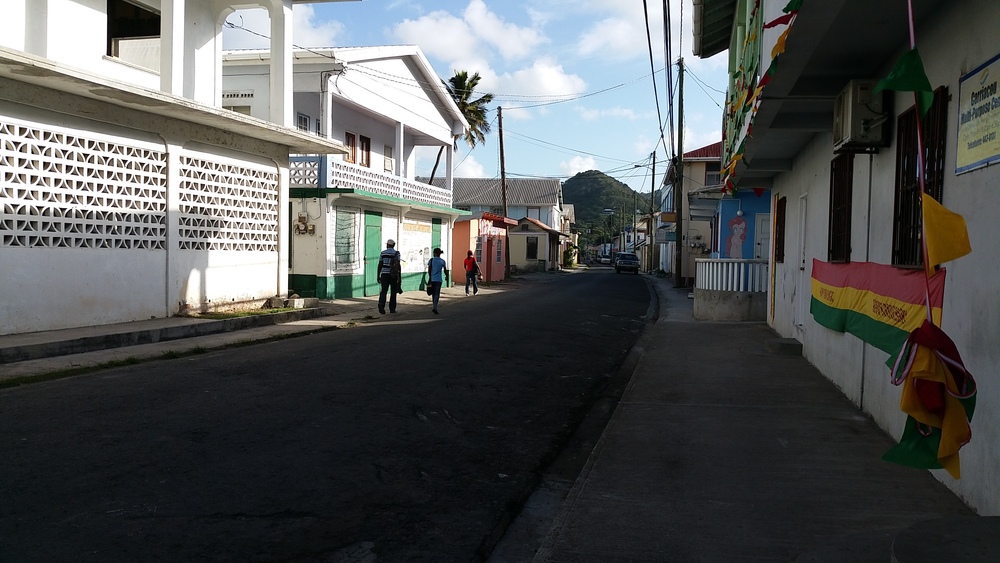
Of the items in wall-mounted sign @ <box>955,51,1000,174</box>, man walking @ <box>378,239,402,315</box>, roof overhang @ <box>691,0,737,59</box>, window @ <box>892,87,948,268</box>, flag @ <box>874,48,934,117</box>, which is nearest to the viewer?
flag @ <box>874,48,934,117</box>

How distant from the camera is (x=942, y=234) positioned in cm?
360

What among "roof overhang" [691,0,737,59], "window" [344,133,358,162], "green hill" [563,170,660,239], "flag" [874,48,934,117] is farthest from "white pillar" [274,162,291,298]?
"green hill" [563,170,660,239]

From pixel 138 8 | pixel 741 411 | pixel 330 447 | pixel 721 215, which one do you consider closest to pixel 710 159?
pixel 721 215

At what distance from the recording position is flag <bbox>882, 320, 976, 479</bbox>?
3.51 m

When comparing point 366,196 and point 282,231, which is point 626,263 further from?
point 282,231

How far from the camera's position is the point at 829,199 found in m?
9.64

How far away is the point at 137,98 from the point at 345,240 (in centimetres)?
1032

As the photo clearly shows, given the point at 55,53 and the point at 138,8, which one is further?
the point at 138,8

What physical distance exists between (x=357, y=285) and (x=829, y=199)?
15961mm

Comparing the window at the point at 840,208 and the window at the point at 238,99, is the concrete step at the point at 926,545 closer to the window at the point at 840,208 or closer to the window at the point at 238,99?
the window at the point at 840,208

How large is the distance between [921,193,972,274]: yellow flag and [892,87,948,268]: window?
1.90 meters

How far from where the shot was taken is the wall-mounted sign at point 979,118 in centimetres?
441

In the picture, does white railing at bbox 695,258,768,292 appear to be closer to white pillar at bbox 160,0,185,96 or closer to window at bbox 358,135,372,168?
white pillar at bbox 160,0,185,96

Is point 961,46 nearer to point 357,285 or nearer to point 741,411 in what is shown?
point 741,411
